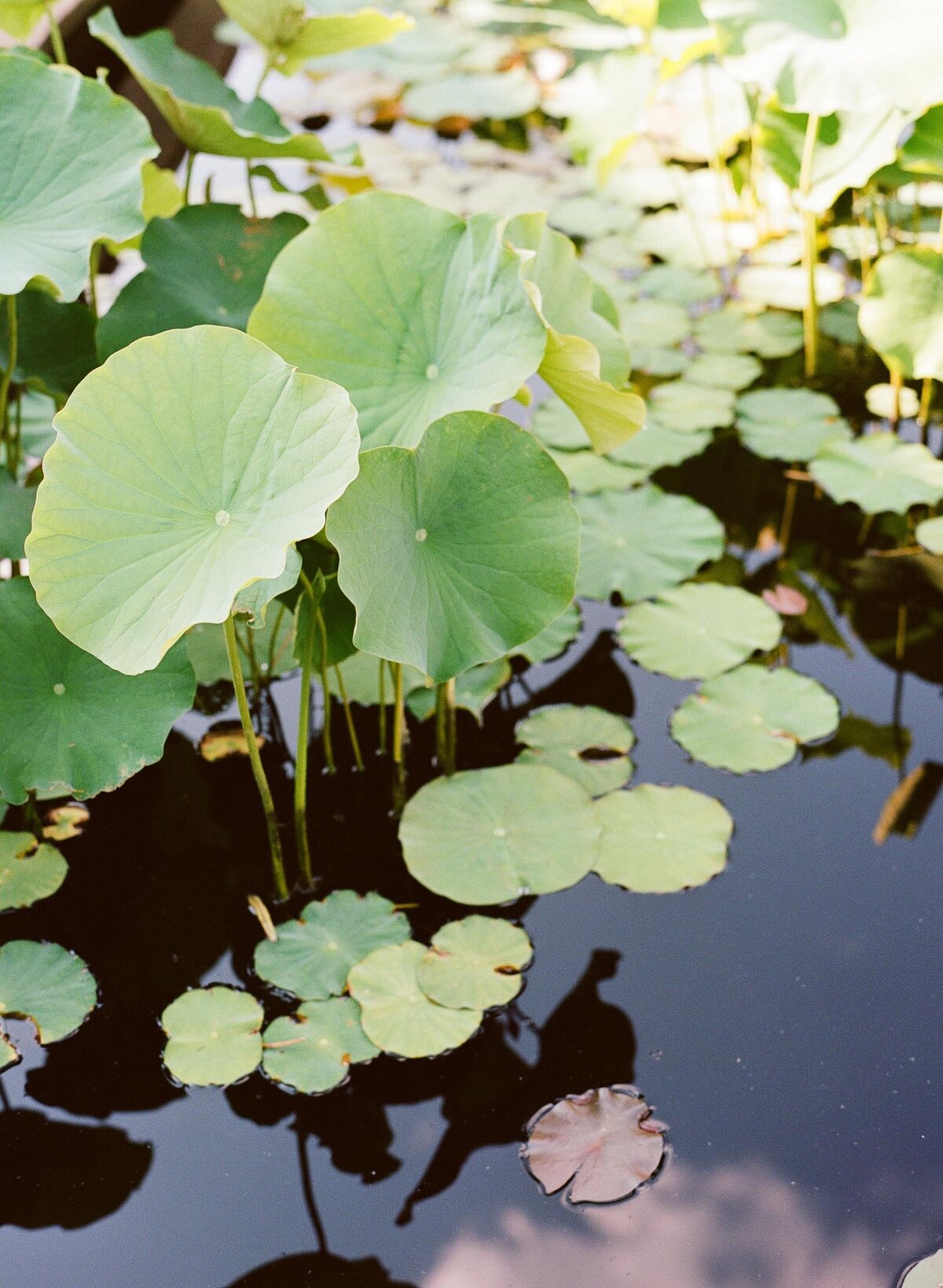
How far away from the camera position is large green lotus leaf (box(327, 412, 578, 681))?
3.98 ft

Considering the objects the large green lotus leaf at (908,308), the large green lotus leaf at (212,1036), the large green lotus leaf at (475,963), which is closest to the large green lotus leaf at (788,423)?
the large green lotus leaf at (908,308)

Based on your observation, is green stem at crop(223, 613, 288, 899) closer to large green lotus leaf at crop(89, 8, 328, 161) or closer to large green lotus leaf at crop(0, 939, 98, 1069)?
large green lotus leaf at crop(0, 939, 98, 1069)

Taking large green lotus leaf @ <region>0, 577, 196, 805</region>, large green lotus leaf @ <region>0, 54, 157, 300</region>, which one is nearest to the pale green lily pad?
large green lotus leaf @ <region>0, 577, 196, 805</region>

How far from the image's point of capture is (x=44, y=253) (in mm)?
1299

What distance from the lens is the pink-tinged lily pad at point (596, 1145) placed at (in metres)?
1.16

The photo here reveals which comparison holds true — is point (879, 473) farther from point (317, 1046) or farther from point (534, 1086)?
point (317, 1046)

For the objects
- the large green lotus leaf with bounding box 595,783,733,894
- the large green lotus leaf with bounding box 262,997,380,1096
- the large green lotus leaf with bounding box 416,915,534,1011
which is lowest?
the large green lotus leaf with bounding box 262,997,380,1096

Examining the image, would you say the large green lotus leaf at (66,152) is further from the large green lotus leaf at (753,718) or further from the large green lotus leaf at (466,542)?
the large green lotus leaf at (753,718)

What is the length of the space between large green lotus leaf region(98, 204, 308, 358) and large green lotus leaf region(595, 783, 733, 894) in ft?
2.88

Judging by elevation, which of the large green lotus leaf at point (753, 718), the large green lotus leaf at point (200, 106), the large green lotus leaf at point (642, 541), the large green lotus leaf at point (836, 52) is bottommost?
the large green lotus leaf at point (753, 718)

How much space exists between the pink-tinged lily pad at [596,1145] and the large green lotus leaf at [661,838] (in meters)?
0.29

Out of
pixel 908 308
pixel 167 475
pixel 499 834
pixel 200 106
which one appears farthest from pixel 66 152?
pixel 908 308

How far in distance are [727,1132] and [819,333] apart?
1.99 meters

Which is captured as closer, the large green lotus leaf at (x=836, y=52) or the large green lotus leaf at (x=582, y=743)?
the large green lotus leaf at (x=582, y=743)
